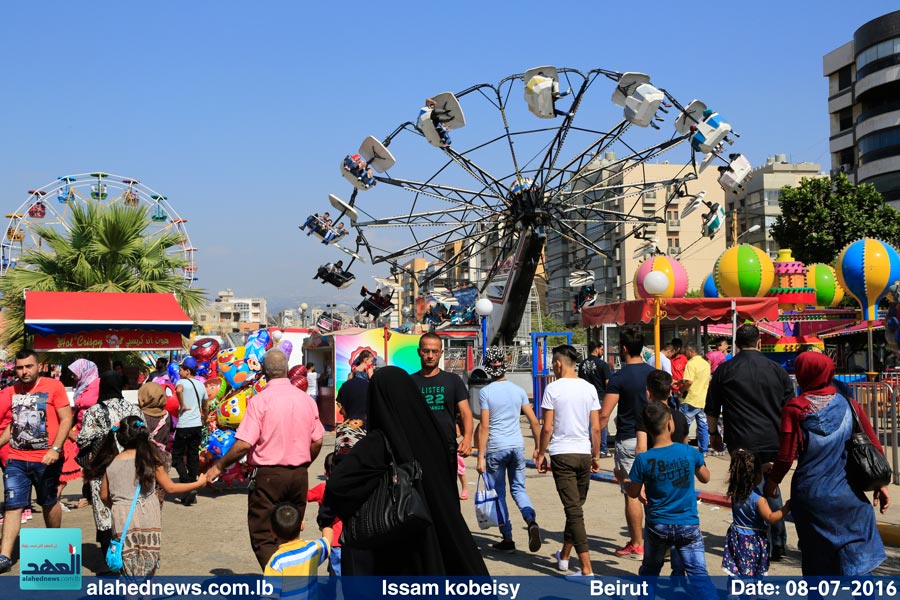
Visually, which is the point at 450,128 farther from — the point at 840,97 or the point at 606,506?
the point at 840,97

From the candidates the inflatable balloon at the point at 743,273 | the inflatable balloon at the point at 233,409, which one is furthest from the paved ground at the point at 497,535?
the inflatable balloon at the point at 743,273

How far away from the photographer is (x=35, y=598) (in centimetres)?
559

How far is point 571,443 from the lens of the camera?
6395 millimetres

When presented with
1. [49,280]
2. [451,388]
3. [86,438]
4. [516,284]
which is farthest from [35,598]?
[516,284]

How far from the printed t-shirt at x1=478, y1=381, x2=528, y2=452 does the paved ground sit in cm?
90

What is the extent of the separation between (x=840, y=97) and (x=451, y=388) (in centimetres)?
5968

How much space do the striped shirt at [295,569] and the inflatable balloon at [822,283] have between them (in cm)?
2356

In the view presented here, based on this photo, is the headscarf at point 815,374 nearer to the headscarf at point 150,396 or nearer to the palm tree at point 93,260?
the headscarf at point 150,396

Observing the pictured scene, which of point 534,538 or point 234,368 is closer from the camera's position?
point 534,538

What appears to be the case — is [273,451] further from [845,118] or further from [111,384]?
[845,118]

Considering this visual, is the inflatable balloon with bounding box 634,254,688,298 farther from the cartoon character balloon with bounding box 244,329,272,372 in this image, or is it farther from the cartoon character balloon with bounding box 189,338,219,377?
the cartoon character balloon with bounding box 189,338,219,377

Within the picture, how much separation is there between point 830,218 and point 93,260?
89.6ft

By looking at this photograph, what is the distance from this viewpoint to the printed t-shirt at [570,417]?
6.40 m

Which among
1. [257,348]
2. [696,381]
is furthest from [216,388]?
[696,381]
